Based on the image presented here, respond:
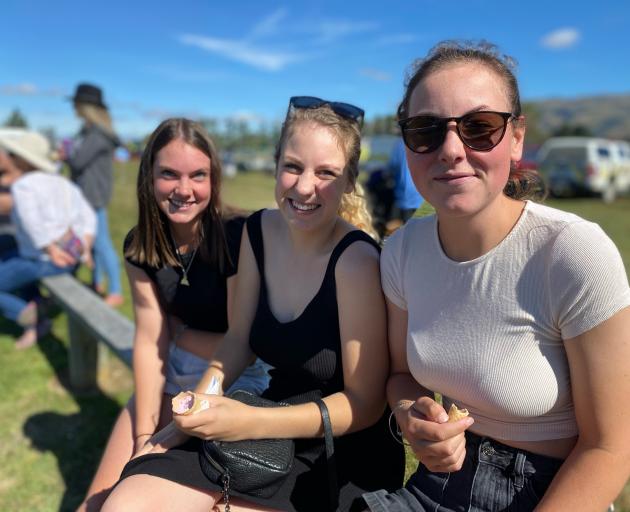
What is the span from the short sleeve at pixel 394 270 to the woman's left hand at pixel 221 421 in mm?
523

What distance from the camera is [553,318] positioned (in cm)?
119

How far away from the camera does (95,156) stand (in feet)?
20.0

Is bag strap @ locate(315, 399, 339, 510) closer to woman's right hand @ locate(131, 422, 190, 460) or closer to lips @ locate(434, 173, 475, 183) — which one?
woman's right hand @ locate(131, 422, 190, 460)

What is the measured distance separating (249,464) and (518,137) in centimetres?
114

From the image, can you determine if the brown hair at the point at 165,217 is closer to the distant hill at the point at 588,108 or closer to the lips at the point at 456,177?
the lips at the point at 456,177

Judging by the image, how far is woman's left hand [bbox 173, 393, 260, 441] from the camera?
4.63 feet

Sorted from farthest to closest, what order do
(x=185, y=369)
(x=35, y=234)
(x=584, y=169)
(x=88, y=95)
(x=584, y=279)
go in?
(x=584, y=169) < (x=88, y=95) < (x=35, y=234) < (x=185, y=369) < (x=584, y=279)

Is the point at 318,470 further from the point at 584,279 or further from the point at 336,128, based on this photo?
the point at 336,128

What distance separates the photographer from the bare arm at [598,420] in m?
1.12

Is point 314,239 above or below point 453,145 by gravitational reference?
below

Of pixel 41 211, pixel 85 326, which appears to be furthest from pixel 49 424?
pixel 41 211

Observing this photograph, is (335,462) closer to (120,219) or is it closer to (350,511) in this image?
(350,511)

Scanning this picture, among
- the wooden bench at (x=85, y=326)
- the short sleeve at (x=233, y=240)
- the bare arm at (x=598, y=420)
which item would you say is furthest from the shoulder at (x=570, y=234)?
the wooden bench at (x=85, y=326)

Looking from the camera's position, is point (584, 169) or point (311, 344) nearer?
point (311, 344)
